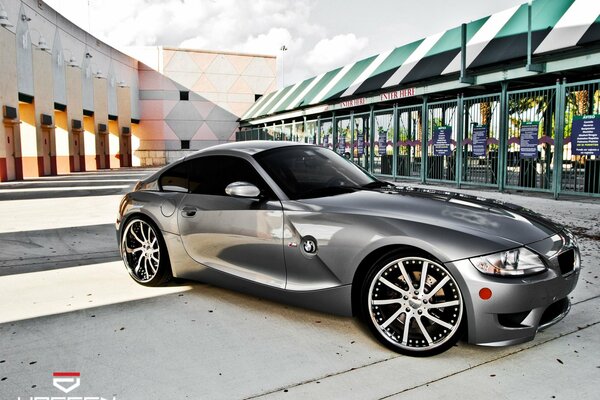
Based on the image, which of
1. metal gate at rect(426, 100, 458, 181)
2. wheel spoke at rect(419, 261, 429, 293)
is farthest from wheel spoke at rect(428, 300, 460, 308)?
metal gate at rect(426, 100, 458, 181)

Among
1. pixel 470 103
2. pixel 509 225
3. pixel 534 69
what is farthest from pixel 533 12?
pixel 509 225

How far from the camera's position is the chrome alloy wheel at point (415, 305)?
3036mm

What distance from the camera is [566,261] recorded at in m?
3.17

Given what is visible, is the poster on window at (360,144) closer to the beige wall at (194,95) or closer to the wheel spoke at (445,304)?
the wheel spoke at (445,304)

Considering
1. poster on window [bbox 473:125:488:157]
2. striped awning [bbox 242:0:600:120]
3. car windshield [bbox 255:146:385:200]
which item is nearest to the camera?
car windshield [bbox 255:146:385:200]

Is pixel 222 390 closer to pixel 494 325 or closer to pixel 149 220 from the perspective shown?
pixel 494 325

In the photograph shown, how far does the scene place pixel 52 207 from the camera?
1148 centimetres

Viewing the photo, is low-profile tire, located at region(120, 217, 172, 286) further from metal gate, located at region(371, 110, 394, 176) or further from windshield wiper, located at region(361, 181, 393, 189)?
metal gate, located at region(371, 110, 394, 176)

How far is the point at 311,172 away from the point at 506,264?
6.07ft

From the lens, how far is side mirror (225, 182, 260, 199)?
377 centimetres

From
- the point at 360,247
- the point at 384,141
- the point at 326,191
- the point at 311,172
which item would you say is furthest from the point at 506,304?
the point at 384,141

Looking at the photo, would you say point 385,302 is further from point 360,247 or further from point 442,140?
point 442,140

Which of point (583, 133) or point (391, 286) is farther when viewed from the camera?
point (583, 133)

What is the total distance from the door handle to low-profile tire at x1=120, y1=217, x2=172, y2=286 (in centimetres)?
41
